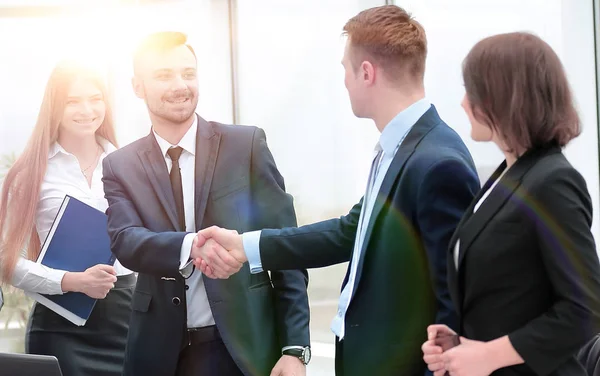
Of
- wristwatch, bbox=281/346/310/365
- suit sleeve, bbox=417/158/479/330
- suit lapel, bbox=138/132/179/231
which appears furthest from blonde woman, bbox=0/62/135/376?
suit sleeve, bbox=417/158/479/330

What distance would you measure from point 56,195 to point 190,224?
93 centimetres

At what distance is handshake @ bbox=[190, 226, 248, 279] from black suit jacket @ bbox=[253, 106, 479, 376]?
550 millimetres

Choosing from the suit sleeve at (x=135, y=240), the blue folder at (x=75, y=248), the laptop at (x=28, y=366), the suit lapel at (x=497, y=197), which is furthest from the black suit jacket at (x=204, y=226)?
the suit lapel at (x=497, y=197)

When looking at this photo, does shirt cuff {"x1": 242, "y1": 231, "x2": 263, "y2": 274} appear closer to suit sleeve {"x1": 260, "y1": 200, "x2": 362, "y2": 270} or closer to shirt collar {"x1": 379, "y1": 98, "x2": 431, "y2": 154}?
suit sleeve {"x1": 260, "y1": 200, "x2": 362, "y2": 270}

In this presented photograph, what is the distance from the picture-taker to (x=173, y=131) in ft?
7.97

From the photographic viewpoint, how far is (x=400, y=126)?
1.76m

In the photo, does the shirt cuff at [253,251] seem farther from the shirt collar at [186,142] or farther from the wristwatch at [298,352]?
the shirt collar at [186,142]

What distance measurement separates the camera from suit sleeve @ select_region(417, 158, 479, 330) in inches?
62.4

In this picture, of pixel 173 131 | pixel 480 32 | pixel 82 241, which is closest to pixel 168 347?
pixel 173 131

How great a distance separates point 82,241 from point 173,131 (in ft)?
2.50

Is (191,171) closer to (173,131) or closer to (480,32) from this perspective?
(173,131)

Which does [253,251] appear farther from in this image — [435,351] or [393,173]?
[435,351]

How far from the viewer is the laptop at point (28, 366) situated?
151cm

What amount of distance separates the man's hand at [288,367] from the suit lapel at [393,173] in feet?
2.08
